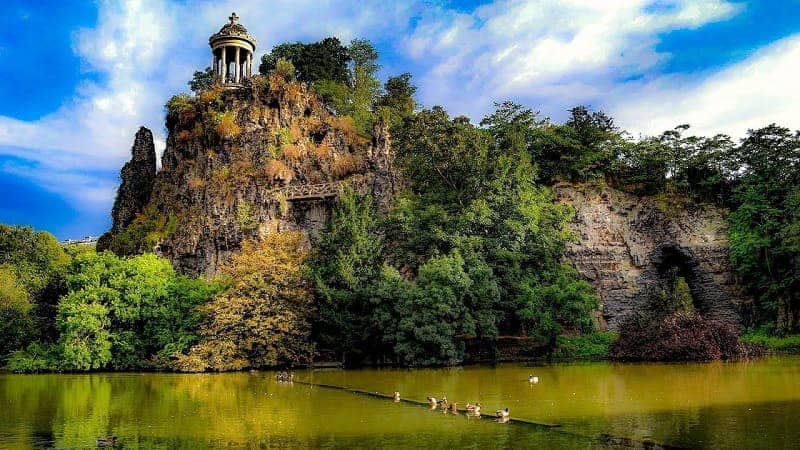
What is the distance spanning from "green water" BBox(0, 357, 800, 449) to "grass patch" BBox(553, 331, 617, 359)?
23.1ft

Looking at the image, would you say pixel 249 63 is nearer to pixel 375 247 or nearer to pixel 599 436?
pixel 375 247

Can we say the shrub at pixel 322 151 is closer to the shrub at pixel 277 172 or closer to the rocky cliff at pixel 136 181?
the shrub at pixel 277 172

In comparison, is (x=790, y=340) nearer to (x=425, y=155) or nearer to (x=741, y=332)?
(x=741, y=332)

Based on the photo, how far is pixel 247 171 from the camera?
43.1 m

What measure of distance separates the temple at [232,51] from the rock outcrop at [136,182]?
683cm

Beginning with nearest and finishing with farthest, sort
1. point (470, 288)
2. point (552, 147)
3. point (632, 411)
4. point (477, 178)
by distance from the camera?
point (632, 411) → point (470, 288) → point (477, 178) → point (552, 147)

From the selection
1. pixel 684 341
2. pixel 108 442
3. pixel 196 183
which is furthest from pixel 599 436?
pixel 196 183

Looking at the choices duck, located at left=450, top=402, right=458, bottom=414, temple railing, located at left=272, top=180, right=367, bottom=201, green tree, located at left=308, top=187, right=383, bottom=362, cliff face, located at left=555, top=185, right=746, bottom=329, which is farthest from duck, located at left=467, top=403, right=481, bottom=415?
cliff face, located at left=555, top=185, right=746, bottom=329

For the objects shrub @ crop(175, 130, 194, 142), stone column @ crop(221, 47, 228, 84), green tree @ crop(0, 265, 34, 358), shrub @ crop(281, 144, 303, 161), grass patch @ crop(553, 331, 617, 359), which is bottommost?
grass patch @ crop(553, 331, 617, 359)

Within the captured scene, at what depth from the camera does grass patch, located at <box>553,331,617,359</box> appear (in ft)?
118

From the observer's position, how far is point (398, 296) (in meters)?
32.8

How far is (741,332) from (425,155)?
68.9 feet

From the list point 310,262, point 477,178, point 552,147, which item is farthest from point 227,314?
point 552,147

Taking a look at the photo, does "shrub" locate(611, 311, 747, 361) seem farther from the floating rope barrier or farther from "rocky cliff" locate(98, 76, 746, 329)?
the floating rope barrier
